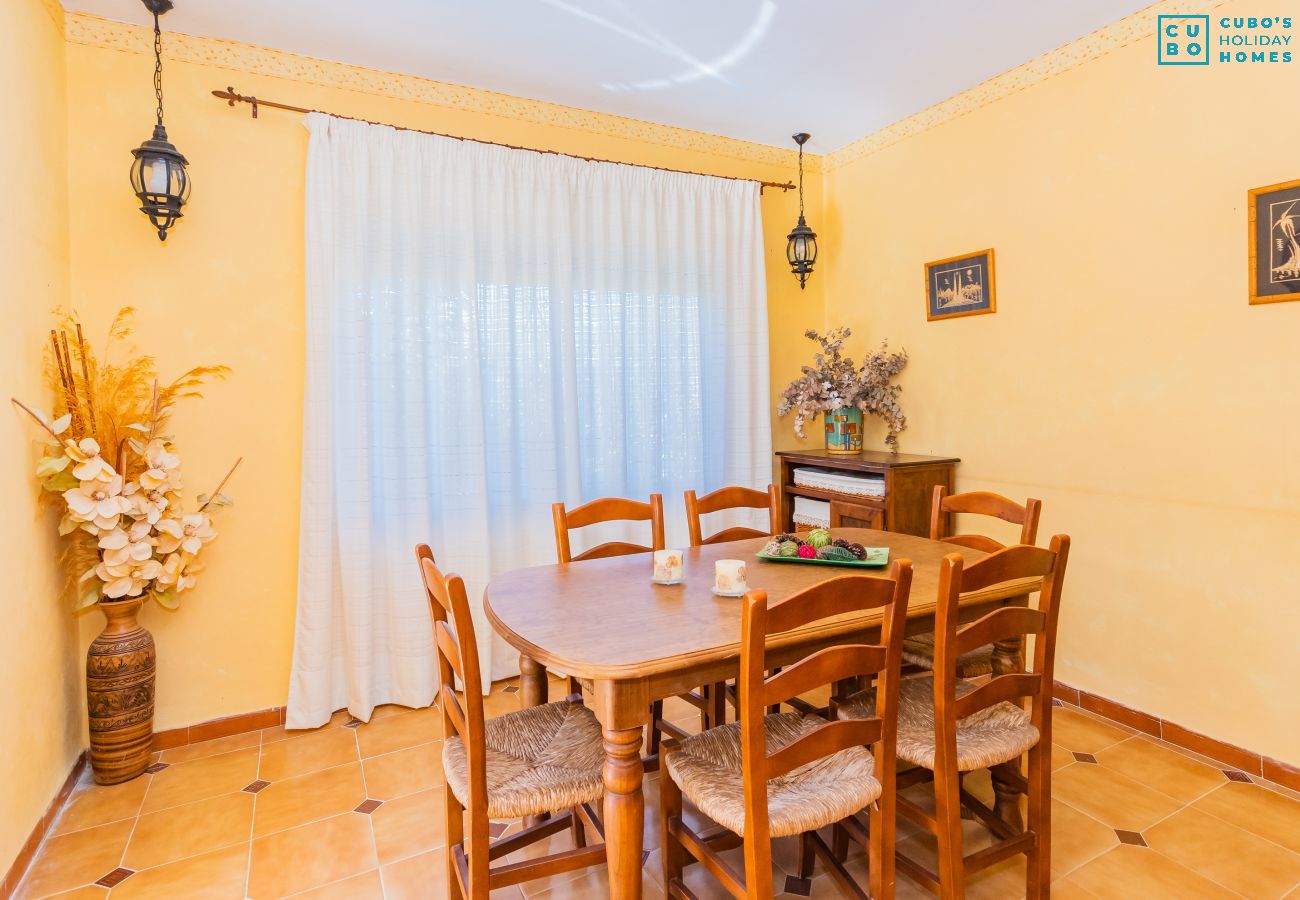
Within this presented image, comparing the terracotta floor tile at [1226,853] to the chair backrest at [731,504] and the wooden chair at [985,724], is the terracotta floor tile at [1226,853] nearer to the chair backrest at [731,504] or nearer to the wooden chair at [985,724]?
the wooden chair at [985,724]

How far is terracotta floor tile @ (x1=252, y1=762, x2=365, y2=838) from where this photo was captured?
7.31 feet

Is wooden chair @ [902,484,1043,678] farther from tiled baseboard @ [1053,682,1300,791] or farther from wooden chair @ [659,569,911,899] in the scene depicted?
tiled baseboard @ [1053,682,1300,791]

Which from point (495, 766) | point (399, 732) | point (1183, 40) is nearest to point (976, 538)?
Result: point (495, 766)

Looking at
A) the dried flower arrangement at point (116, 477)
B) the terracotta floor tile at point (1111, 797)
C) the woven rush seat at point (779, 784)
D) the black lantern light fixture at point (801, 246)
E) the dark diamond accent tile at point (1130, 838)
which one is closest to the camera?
the woven rush seat at point (779, 784)

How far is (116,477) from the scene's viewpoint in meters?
2.34

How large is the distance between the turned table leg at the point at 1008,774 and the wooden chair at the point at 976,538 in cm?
8

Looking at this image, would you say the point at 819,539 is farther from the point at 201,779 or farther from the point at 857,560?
the point at 201,779

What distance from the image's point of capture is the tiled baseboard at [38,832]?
1867mm

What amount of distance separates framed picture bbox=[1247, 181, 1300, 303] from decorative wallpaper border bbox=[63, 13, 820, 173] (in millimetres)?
2393

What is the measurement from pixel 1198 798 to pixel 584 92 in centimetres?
378

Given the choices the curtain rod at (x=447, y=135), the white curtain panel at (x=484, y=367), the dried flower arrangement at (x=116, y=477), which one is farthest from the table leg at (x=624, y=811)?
the curtain rod at (x=447, y=135)

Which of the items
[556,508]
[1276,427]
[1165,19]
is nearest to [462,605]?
[556,508]

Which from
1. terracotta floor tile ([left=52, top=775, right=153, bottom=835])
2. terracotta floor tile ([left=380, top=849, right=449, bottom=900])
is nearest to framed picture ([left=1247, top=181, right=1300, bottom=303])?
terracotta floor tile ([left=380, top=849, right=449, bottom=900])

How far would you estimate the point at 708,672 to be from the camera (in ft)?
5.04
